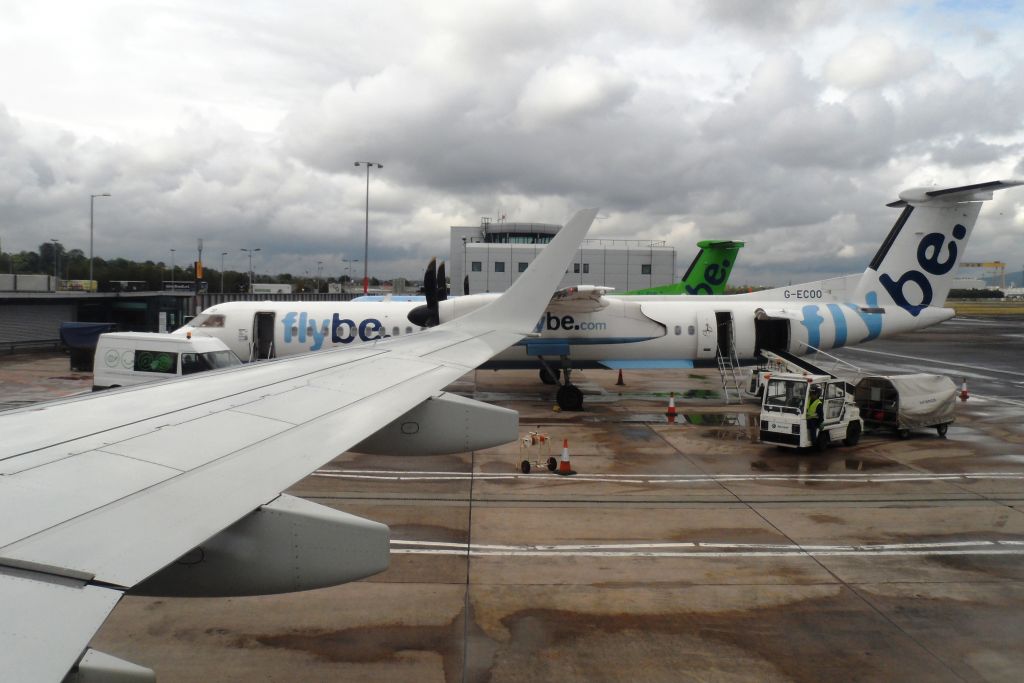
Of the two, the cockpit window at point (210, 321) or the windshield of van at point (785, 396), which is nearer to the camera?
the windshield of van at point (785, 396)

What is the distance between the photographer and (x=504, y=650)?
685 centimetres

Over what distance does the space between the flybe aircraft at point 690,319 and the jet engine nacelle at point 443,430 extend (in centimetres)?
1403

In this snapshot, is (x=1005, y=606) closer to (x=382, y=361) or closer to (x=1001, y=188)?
(x=382, y=361)

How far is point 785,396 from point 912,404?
4089 mm

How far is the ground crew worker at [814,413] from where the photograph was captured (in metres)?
15.4

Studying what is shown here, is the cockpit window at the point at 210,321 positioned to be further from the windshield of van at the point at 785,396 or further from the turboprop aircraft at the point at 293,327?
the windshield of van at the point at 785,396

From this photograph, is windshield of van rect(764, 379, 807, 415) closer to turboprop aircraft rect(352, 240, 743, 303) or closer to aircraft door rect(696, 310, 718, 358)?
aircraft door rect(696, 310, 718, 358)

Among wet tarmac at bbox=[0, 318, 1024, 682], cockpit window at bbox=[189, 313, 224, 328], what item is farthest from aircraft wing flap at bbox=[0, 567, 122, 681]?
cockpit window at bbox=[189, 313, 224, 328]

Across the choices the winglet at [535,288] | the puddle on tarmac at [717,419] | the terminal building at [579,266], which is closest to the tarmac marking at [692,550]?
the winglet at [535,288]

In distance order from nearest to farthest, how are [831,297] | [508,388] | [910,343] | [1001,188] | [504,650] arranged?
[504,650] → [1001,188] → [831,297] → [508,388] → [910,343]

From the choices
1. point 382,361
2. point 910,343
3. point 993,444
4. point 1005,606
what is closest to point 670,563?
point 1005,606

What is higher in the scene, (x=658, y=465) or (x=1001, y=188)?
(x=1001, y=188)

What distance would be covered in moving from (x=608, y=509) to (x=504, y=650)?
492 centimetres

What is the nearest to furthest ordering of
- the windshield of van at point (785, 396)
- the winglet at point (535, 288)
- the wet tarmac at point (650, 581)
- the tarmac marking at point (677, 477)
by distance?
the wet tarmac at point (650, 581)
the winglet at point (535, 288)
the tarmac marking at point (677, 477)
the windshield of van at point (785, 396)
